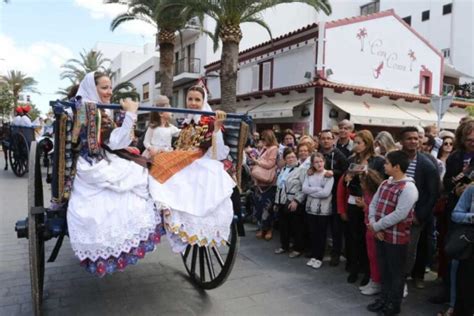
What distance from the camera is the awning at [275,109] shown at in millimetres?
15508

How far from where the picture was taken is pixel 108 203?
278 cm

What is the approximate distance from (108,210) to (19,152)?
8896 millimetres

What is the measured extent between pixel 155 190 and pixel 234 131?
36.6 inches

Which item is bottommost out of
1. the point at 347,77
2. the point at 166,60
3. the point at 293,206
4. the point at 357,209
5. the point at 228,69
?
the point at 293,206

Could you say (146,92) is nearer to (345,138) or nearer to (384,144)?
(345,138)

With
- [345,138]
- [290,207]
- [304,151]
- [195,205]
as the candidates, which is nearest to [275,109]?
[304,151]

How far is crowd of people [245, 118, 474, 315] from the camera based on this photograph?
3.42m

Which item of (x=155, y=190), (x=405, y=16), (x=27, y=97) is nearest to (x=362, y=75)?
(x=155, y=190)

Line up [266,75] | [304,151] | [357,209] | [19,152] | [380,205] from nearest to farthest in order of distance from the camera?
1. [380,205]
2. [357,209]
3. [304,151]
4. [19,152]
5. [266,75]

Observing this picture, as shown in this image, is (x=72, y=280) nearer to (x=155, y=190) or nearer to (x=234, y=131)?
(x=155, y=190)

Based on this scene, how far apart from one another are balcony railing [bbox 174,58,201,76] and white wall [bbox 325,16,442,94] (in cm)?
1027

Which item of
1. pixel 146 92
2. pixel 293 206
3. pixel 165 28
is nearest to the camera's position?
pixel 293 206

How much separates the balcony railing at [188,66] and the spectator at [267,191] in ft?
61.5

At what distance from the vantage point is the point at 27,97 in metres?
50.9
